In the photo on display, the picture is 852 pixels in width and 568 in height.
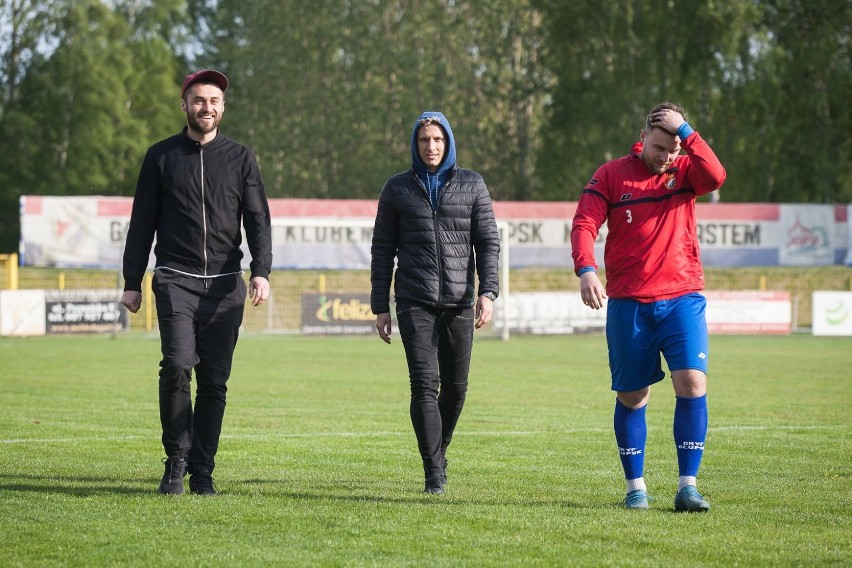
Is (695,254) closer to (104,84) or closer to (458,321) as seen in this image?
(458,321)

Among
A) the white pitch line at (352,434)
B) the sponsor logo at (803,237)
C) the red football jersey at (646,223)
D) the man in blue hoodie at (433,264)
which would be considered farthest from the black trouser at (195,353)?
the sponsor logo at (803,237)

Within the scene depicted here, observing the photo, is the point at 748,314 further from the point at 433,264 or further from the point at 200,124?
the point at 200,124

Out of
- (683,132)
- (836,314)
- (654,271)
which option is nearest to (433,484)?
(654,271)

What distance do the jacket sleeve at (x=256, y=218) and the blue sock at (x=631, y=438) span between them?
2042 mm

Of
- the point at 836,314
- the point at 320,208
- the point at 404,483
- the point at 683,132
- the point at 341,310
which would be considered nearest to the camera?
the point at 683,132

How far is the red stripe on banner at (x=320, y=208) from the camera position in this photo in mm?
35237

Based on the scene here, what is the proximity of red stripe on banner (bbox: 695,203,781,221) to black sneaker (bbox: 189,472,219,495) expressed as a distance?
3106 centimetres

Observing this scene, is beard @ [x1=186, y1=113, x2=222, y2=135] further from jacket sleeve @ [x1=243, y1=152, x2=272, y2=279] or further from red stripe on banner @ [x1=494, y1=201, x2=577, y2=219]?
red stripe on banner @ [x1=494, y1=201, x2=577, y2=219]

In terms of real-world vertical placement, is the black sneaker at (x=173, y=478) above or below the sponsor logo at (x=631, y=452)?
below

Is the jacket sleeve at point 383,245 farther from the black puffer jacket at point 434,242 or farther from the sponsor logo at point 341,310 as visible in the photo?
the sponsor logo at point 341,310

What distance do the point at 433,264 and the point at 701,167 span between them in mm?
1572

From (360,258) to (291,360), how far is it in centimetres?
1158

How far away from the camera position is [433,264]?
742 centimetres

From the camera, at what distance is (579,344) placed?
29.4m
